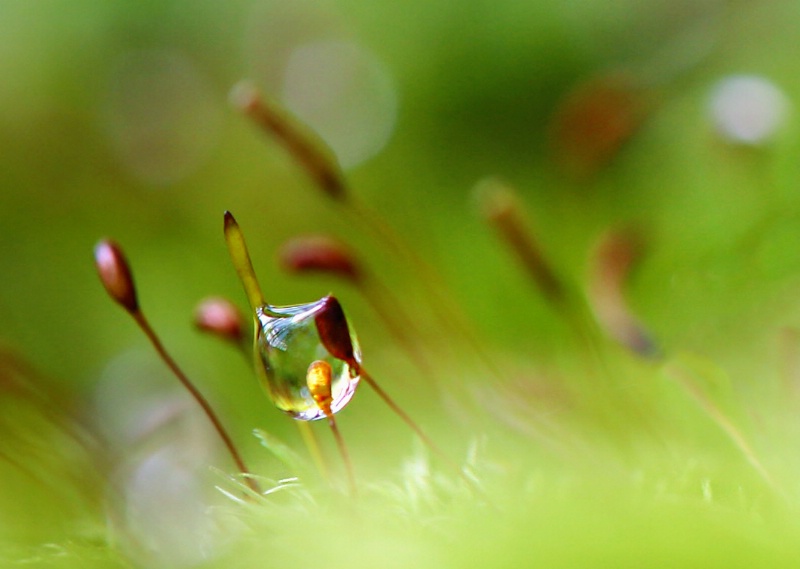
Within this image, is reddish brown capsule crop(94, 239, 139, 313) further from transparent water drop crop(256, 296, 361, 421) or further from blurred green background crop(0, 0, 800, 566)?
blurred green background crop(0, 0, 800, 566)

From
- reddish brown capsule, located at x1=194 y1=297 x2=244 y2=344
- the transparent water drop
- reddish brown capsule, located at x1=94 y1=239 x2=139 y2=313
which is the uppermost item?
reddish brown capsule, located at x1=94 y1=239 x2=139 y2=313

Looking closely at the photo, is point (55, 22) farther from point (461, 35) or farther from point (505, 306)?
point (505, 306)

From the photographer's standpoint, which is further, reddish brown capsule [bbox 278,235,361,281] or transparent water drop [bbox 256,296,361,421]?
reddish brown capsule [bbox 278,235,361,281]

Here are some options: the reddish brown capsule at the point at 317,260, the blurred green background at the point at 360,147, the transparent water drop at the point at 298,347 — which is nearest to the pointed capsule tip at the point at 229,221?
the transparent water drop at the point at 298,347

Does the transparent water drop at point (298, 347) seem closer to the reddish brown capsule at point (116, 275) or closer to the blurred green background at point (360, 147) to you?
the reddish brown capsule at point (116, 275)

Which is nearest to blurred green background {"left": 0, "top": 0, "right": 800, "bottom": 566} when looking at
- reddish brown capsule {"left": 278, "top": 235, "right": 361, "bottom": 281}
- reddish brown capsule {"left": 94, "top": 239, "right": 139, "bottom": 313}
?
reddish brown capsule {"left": 278, "top": 235, "right": 361, "bottom": 281}

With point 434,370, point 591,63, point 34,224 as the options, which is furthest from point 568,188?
point 34,224

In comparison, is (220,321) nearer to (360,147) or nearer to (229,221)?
(229,221)
